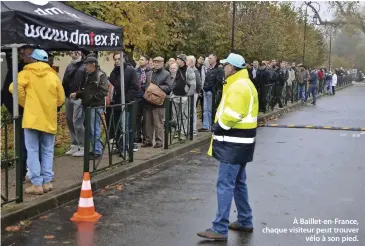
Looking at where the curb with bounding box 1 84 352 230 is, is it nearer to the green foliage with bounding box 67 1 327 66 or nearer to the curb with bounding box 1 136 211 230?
the curb with bounding box 1 136 211 230

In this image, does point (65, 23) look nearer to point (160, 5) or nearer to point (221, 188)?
point (221, 188)

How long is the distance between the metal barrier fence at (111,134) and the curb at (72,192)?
219 mm

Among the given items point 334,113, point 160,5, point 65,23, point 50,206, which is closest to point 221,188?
point 50,206

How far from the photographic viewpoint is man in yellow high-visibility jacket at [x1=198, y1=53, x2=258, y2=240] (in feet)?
17.9

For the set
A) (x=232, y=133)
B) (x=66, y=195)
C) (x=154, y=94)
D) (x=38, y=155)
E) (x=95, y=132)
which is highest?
(x=154, y=94)

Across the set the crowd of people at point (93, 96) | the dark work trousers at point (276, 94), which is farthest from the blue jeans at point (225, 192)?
the dark work trousers at point (276, 94)

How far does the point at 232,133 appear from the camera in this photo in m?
5.57

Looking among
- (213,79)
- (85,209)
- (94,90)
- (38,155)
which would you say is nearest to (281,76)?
(213,79)

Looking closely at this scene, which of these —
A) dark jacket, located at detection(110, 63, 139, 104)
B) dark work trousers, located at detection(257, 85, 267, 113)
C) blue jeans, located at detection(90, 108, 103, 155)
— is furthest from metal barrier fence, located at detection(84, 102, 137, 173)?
dark work trousers, located at detection(257, 85, 267, 113)

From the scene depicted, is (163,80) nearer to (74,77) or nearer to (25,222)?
(74,77)

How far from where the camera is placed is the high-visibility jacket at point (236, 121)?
5449 mm

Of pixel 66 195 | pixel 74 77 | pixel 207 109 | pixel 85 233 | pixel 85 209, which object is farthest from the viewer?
pixel 207 109

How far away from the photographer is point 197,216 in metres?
6.55

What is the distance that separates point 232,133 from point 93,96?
3.48 meters
